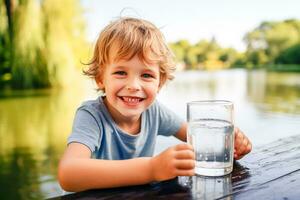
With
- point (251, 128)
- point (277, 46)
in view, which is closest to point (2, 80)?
point (251, 128)

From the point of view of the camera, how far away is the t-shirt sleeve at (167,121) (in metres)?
1.25

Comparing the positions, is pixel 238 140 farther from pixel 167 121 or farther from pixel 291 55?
pixel 291 55

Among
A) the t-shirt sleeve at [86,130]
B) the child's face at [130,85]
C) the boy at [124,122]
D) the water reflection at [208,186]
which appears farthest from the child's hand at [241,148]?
the t-shirt sleeve at [86,130]

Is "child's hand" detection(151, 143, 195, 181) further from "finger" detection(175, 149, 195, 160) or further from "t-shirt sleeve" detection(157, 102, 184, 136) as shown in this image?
"t-shirt sleeve" detection(157, 102, 184, 136)

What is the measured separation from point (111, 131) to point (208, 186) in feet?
1.17

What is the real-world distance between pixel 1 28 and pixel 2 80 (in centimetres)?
206

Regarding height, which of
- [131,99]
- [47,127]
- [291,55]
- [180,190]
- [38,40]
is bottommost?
[47,127]

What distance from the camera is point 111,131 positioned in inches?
40.9

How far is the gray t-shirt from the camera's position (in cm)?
94

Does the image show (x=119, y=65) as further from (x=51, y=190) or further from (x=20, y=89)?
(x=20, y=89)

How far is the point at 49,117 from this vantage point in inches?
269

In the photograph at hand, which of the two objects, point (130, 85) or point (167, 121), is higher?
point (130, 85)

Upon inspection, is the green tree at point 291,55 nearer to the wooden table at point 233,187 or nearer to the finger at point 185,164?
the wooden table at point 233,187

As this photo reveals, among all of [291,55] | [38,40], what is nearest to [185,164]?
[38,40]
